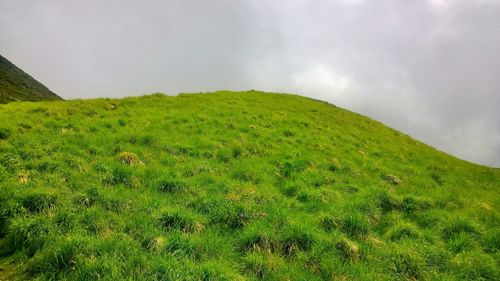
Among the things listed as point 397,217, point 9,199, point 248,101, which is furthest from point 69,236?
point 248,101

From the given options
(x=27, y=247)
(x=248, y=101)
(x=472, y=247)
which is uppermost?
(x=248, y=101)

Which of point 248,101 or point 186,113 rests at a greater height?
point 248,101

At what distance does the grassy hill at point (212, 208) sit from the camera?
8.52m

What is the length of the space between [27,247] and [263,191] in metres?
8.29

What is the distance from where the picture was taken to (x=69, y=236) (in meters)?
8.58

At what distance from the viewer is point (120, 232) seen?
30.3 ft

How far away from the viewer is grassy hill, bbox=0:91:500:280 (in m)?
8.52

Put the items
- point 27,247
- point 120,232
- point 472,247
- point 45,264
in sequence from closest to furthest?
point 45,264
point 27,247
point 120,232
point 472,247

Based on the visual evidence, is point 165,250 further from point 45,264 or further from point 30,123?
point 30,123

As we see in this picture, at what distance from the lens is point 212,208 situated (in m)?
12.0

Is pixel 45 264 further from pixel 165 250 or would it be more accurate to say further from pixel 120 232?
pixel 165 250

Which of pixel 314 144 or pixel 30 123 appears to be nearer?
pixel 30 123

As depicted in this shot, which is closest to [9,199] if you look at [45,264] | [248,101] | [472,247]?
[45,264]

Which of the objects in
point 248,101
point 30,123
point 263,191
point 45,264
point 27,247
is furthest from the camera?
point 248,101
